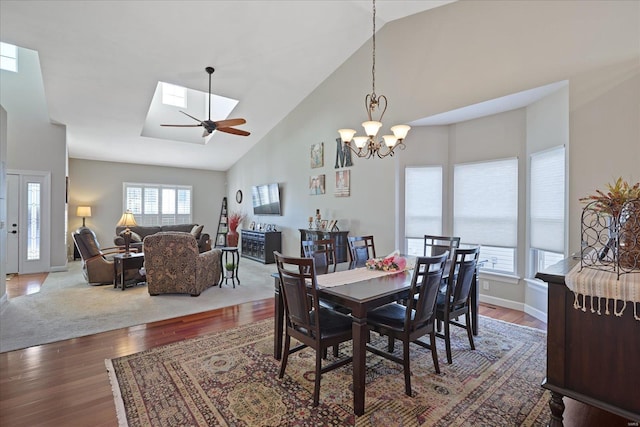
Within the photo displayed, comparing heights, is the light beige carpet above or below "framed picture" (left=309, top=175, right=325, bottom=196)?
below

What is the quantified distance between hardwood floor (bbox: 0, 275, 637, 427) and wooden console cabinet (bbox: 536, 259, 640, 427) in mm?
769

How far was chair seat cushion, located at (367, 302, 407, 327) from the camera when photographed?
244cm

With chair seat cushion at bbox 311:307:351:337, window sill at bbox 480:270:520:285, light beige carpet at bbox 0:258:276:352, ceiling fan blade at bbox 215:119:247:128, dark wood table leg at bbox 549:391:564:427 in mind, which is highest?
ceiling fan blade at bbox 215:119:247:128

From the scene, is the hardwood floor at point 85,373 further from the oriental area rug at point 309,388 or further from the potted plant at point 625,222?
the potted plant at point 625,222

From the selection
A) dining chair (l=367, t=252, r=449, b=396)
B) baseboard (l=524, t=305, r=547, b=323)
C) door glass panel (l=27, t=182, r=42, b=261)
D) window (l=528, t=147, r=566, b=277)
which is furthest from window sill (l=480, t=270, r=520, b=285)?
door glass panel (l=27, t=182, r=42, b=261)

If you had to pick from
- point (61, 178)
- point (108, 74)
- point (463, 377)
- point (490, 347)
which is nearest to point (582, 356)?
point (463, 377)

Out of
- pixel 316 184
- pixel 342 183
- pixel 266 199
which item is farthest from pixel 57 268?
pixel 342 183

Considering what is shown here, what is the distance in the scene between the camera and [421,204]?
5172mm

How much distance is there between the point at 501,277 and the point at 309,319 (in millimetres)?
3506

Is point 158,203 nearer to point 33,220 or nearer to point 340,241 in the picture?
point 33,220

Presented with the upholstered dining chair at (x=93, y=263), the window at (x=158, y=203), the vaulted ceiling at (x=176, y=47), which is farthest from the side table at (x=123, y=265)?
A: the window at (x=158, y=203)

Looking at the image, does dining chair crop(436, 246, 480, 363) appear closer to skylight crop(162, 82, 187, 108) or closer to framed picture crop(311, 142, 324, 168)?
framed picture crop(311, 142, 324, 168)

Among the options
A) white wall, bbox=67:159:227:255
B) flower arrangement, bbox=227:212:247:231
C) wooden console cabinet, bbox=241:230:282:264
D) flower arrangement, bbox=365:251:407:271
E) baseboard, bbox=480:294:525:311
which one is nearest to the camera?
flower arrangement, bbox=365:251:407:271

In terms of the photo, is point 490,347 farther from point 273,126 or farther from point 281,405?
point 273,126
